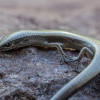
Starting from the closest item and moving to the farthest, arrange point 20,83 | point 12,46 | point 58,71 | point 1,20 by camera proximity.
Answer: point 20,83 < point 58,71 < point 12,46 < point 1,20

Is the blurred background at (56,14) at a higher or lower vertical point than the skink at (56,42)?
lower

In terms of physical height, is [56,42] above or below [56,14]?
above

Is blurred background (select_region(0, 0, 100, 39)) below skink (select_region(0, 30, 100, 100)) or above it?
below

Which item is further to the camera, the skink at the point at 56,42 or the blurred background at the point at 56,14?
the blurred background at the point at 56,14

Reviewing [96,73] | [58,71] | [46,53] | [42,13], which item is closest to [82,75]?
[96,73]

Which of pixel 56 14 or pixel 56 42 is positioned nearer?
pixel 56 42

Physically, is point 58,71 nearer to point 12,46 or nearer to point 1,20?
point 12,46

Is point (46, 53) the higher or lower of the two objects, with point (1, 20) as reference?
higher

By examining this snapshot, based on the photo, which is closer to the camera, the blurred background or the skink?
the skink
